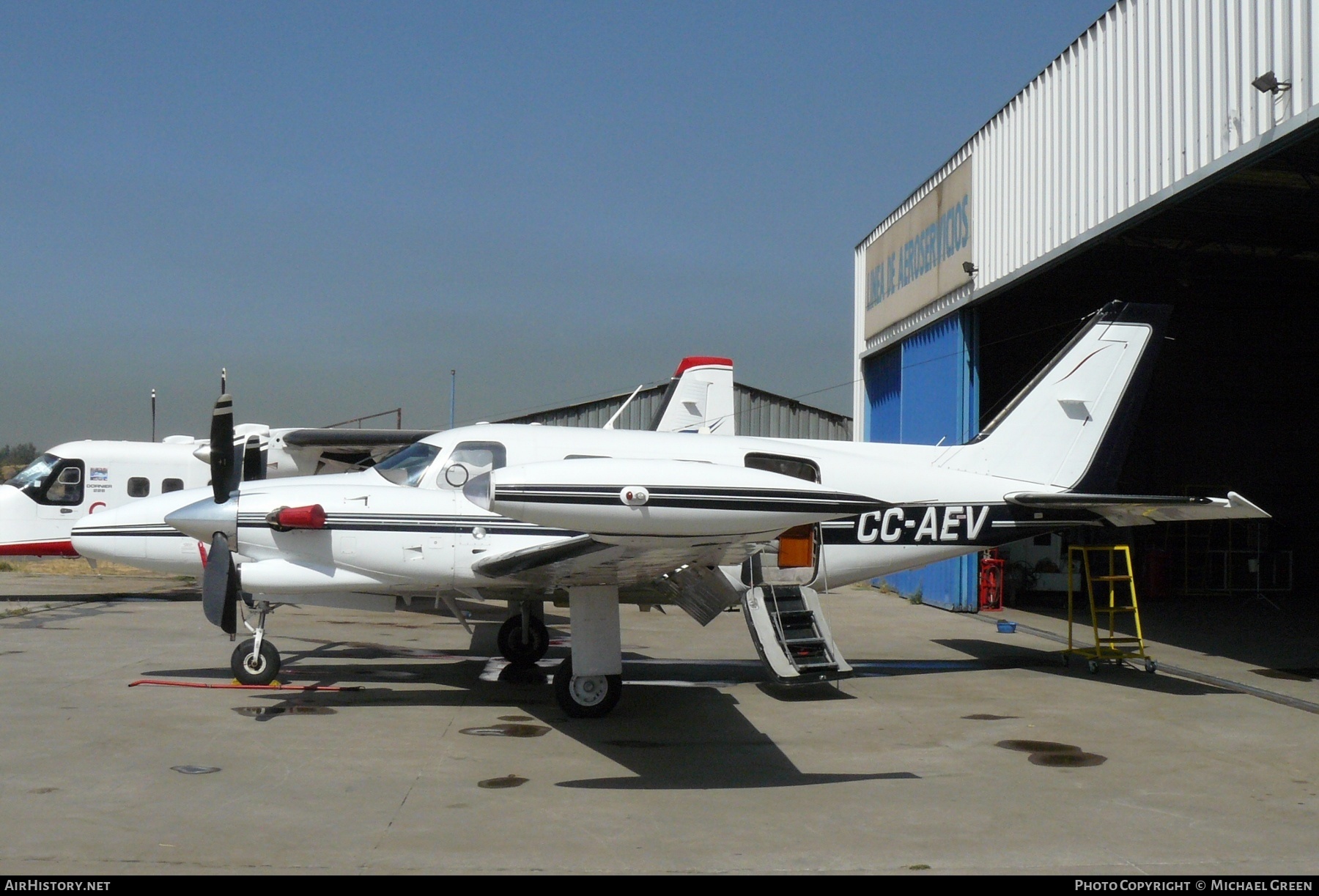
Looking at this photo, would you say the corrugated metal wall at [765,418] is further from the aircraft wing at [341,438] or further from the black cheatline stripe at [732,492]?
the black cheatline stripe at [732,492]

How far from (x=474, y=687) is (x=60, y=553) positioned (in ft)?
33.7

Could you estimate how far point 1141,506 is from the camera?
1043cm

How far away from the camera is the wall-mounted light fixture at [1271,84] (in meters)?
9.66

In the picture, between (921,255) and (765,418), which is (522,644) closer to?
(921,255)

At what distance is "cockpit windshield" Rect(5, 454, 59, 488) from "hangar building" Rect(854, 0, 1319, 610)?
15.1 m

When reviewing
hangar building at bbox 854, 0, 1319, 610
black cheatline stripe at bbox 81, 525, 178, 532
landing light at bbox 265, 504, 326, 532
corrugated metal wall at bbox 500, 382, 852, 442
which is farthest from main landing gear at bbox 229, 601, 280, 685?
corrugated metal wall at bbox 500, 382, 852, 442

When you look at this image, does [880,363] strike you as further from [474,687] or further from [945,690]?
[474,687]

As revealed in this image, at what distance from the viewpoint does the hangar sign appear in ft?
60.0

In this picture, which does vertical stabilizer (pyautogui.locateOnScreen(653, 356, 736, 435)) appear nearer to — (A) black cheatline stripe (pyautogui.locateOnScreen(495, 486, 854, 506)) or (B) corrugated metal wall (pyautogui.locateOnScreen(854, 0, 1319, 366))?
(B) corrugated metal wall (pyautogui.locateOnScreen(854, 0, 1319, 366))

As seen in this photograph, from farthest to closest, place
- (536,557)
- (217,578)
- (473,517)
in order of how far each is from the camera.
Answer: (473,517)
(217,578)
(536,557)

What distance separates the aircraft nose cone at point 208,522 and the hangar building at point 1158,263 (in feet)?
32.6

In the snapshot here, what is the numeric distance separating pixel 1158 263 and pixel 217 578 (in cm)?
1702

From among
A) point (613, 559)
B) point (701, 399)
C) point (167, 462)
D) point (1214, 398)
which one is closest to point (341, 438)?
point (167, 462)

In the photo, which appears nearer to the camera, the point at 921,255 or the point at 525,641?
the point at 525,641
